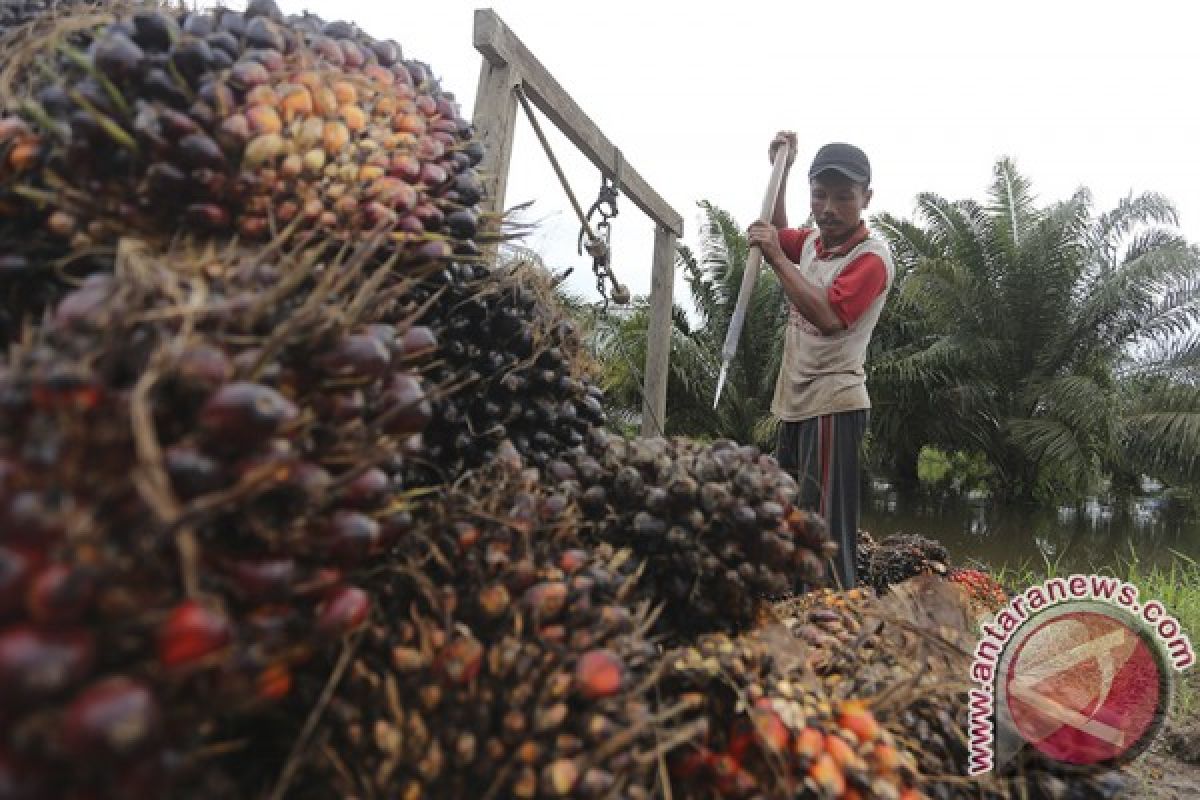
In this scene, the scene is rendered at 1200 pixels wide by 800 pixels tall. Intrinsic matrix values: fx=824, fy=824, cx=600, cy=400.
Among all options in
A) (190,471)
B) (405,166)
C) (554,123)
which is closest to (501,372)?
(405,166)

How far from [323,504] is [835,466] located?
2.74m

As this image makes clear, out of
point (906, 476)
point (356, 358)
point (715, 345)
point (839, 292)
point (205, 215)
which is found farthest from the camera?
point (906, 476)

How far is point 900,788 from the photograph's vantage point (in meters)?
0.86

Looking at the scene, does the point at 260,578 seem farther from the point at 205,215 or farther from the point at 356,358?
the point at 205,215

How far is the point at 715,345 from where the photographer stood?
16.2 meters

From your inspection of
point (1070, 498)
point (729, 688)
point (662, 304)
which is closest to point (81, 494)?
point (729, 688)

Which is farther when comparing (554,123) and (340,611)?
(554,123)

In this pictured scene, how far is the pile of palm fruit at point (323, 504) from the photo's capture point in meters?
0.48

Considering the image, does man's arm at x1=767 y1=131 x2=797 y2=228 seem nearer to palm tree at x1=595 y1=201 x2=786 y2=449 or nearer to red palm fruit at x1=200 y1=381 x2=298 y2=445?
red palm fruit at x1=200 y1=381 x2=298 y2=445

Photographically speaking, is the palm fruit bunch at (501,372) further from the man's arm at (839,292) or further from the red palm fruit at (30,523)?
the man's arm at (839,292)

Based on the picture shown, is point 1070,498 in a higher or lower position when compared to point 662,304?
lower

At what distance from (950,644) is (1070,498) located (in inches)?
692

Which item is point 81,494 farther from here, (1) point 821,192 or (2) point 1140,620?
(1) point 821,192

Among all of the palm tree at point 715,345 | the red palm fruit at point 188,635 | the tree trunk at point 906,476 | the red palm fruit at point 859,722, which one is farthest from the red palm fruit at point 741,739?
the tree trunk at point 906,476
